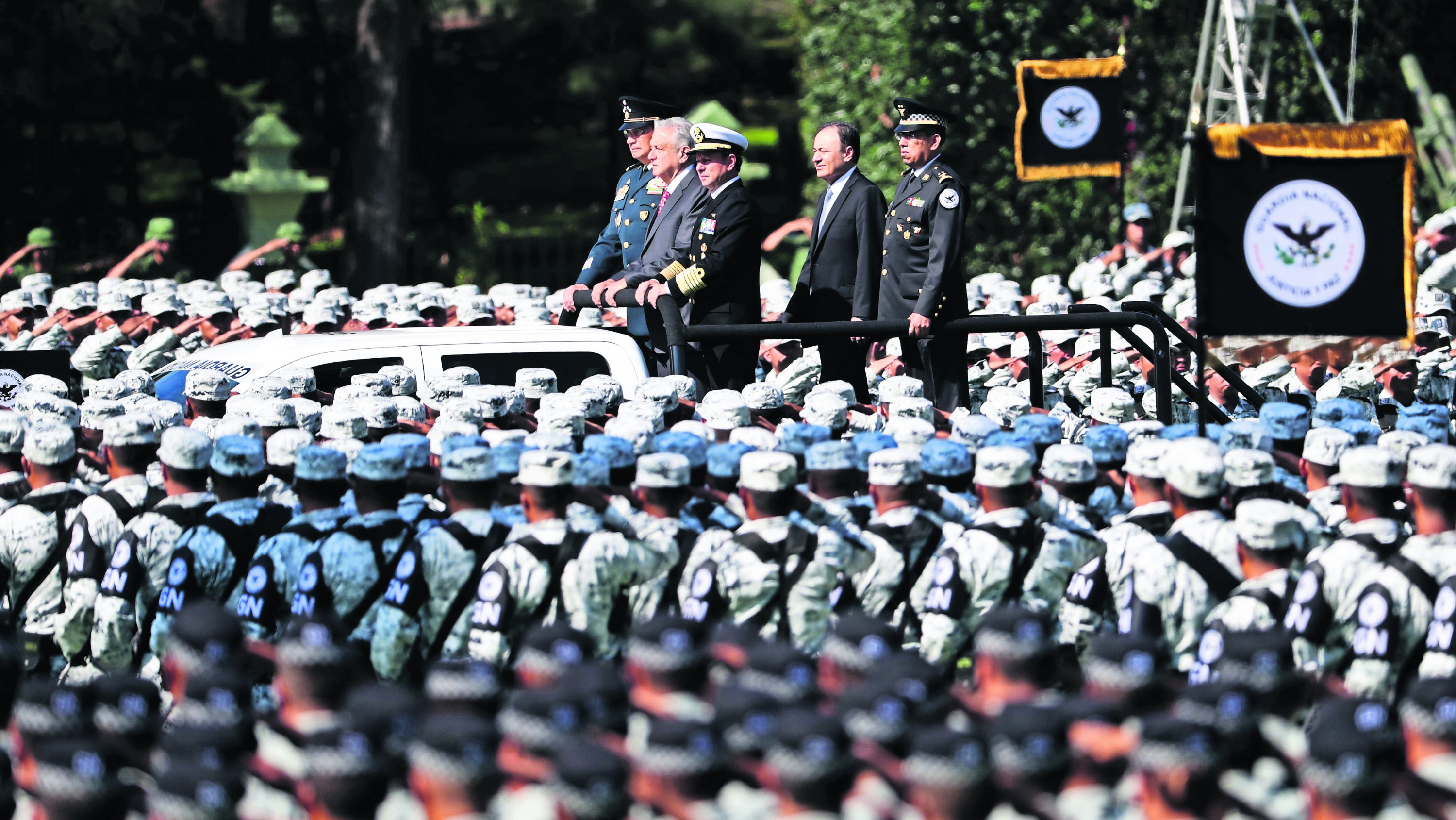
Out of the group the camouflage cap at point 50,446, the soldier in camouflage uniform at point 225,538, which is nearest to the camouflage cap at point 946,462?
the soldier in camouflage uniform at point 225,538

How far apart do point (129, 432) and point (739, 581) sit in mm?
2090

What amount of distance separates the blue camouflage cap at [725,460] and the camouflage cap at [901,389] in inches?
62.4

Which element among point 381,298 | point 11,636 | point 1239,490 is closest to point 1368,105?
point 381,298

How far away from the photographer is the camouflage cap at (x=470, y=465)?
5551 millimetres

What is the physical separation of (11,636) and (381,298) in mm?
6401

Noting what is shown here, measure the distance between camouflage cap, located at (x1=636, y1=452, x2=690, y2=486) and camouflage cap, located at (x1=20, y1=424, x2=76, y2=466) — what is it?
1.90 meters

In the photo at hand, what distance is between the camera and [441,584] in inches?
215

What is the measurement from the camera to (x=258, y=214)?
20094 millimetres

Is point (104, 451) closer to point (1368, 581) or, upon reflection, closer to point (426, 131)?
point (1368, 581)

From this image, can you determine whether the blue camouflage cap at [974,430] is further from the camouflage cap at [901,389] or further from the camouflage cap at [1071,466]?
the camouflage cap at [901,389]

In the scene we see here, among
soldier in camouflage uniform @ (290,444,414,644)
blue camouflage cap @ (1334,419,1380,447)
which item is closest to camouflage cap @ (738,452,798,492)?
soldier in camouflage uniform @ (290,444,414,644)

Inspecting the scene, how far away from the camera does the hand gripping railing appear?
23.1 ft

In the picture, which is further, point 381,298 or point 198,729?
point 381,298

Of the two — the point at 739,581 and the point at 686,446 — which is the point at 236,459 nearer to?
the point at 686,446
